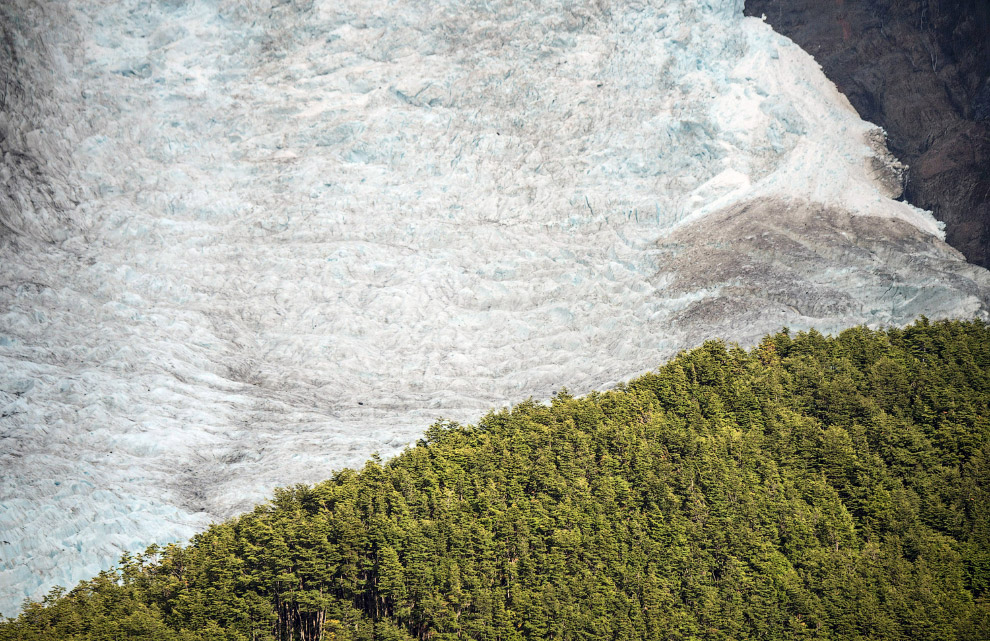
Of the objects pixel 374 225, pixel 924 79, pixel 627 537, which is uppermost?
pixel 924 79

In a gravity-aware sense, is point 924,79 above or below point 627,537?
above

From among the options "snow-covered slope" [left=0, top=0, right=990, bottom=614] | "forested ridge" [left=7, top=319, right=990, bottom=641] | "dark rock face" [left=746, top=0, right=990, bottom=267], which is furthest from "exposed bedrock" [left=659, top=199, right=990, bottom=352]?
"forested ridge" [left=7, top=319, right=990, bottom=641]

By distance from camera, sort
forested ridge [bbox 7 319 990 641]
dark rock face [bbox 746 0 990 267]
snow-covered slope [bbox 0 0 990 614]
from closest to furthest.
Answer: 1. forested ridge [bbox 7 319 990 641]
2. snow-covered slope [bbox 0 0 990 614]
3. dark rock face [bbox 746 0 990 267]

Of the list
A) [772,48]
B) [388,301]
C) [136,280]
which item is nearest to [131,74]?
[136,280]

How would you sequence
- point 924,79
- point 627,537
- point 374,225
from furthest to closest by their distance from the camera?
point 924,79, point 374,225, point 627,537

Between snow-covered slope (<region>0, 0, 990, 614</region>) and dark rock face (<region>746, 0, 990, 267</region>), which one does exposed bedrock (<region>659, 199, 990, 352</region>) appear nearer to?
snow-covered slope (<region>0, 0, 990, 614</region>)

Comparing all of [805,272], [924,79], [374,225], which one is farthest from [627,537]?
[924,79]

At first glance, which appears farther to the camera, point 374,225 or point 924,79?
point 924,79

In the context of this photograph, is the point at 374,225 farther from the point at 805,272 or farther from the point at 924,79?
the point at 924,79
